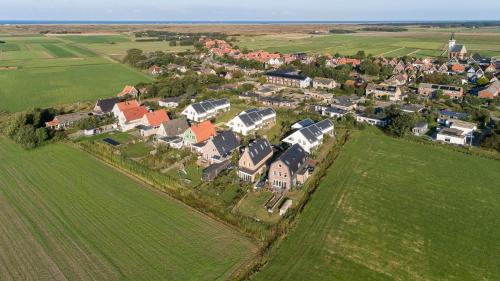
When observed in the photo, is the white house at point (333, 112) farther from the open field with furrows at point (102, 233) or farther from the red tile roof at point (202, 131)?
the open field with furrows at point (102, 233)

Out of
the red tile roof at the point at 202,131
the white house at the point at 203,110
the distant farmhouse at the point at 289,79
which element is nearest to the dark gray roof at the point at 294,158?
the red tile roof at the point at 202,131

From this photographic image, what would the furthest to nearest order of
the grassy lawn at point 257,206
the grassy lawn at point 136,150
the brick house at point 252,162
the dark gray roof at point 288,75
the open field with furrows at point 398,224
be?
the dark gray roof at point 288,75 < the grassy lawn at point 136,150 < the brick house at point 252,162 < the grassy lawn at point 257,206 < the open field with furrows at point 398,224

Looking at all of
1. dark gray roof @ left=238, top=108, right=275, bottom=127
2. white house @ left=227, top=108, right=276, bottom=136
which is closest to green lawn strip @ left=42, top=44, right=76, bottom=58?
dark gray roof @ left=238, top=108, right=275, bottom=127

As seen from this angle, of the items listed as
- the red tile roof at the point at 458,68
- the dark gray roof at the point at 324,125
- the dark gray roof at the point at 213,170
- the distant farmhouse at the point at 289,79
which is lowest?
the dark gray roof at the point at 213,170

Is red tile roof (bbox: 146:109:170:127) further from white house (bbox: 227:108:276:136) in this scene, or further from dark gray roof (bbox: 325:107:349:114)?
dark gray roof (bbox: 325:107:349:114)

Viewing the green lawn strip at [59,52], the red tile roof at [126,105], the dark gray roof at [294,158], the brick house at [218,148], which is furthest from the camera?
the green lawn strip at [59,52]

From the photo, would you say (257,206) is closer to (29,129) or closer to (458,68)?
(29,129)

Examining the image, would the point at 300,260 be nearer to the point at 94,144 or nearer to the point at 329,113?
the point at 94,144
